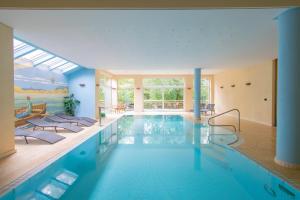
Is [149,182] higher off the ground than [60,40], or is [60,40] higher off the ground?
[60,40]

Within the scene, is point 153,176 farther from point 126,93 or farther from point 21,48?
point 126,93

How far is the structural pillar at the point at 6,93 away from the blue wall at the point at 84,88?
281 inches

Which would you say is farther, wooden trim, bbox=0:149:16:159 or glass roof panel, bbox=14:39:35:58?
glass roof panel, bbox=14:39:35:58

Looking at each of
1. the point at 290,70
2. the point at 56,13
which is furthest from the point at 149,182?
the point at 56,13

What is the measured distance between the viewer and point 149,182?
3496mm

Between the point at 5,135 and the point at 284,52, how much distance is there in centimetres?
580

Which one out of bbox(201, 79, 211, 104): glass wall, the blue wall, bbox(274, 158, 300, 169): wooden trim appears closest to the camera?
bbox(274, 158, 300, 169): wooden trim

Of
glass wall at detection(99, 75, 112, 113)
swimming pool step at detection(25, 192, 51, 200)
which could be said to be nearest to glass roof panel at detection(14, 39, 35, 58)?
swimming pool step at detection(25, 192, 51, 200)

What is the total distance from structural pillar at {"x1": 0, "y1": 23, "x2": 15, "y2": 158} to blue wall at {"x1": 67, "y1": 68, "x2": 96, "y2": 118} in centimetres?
713

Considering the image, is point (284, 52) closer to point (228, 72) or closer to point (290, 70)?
point (290, 70)

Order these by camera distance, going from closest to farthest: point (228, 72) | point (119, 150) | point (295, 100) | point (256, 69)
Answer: point (295, 100), point (119, 150), point (256, 69), point (228, 72)

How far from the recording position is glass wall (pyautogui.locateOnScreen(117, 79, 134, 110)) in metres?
17.7

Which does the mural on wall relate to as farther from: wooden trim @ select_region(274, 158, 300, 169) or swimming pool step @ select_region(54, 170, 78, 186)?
wooden trim @ select_region(274, 158, 300, 169)

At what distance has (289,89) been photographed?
12.4 ft
